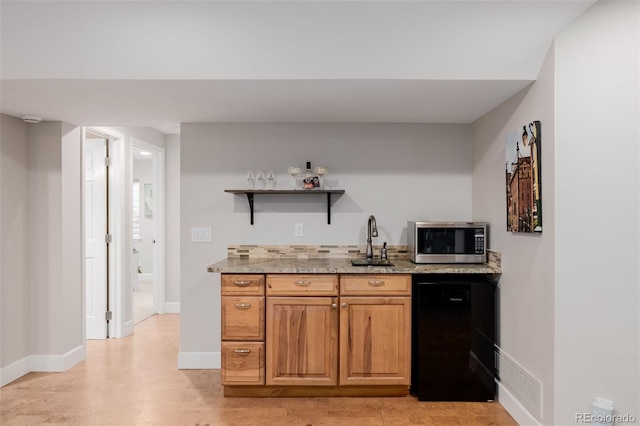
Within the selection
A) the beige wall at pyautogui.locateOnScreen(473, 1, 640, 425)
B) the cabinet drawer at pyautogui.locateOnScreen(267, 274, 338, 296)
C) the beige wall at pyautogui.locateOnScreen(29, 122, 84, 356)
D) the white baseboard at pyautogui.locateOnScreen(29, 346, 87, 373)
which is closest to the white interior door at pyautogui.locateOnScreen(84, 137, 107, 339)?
the beige wall at pyautogui.locateOnScreen(29, 122, 84, 356)

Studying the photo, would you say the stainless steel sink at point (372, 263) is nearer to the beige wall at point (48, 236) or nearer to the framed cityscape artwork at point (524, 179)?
the framed cityscape artwork at point (524, 179)

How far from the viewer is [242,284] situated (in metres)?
2.63

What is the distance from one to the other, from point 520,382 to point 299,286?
1530 millimetres

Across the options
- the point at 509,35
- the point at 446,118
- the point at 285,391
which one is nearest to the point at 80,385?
the point at 285,391

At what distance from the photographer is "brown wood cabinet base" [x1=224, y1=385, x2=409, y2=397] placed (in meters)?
2.70

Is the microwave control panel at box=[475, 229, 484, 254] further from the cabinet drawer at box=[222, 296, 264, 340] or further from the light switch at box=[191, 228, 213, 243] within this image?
the light switch at box=[191, 228, 213, 243]

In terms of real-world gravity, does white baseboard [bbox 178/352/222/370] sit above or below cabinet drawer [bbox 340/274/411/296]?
below

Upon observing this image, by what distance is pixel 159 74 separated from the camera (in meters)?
2.13

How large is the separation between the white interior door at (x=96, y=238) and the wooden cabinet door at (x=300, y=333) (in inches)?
90.8

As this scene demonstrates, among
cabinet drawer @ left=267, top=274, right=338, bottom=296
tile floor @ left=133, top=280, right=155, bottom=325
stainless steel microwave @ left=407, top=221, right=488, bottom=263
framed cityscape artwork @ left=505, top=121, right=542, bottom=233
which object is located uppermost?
framed cityscape artwork @ left=505, top=121, right=542, bottom=233

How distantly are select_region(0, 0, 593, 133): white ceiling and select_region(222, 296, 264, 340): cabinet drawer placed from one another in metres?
1.37

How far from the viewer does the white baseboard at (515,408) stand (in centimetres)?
228

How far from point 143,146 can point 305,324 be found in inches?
118

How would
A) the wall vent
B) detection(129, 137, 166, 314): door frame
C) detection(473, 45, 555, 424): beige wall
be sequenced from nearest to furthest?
detection(473, 45, 555, 424): beige wall
the wall vent
detection(129, 137, 166, 314): door frame
